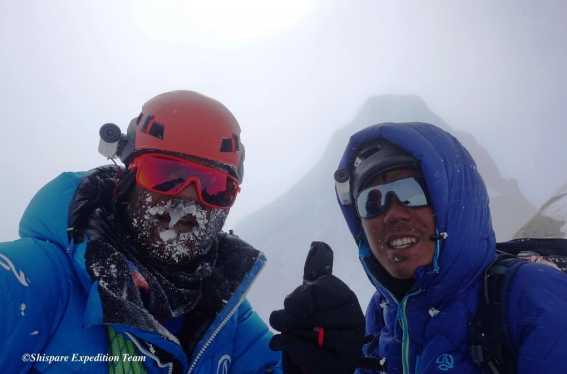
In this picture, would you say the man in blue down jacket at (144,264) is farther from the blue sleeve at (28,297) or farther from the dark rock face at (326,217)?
the dark rock face at (326,217)

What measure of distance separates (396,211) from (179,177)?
6.57 feet

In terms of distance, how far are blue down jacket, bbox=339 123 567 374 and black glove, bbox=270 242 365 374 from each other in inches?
29.5

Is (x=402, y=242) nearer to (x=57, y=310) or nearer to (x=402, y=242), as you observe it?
(x=402, y=242)

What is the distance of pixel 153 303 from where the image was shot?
7.36 ft

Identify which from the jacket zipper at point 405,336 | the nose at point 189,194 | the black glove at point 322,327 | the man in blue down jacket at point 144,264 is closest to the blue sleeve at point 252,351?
the man in blue down jacket at point 144,264

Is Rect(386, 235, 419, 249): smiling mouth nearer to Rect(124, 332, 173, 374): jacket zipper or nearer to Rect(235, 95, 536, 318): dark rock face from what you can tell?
Rect(124, 332, 173, 374): jacket zipper

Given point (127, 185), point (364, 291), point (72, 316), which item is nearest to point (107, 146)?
point (127, 185)

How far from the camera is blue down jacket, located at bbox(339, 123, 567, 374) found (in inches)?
75.1

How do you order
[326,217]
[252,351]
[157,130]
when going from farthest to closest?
[326,217] < [157,130] < [252,351]

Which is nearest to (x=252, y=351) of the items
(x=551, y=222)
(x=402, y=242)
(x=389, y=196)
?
(x=402, y=242)

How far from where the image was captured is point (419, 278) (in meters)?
2.62

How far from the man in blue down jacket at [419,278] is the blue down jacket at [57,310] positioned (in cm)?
68

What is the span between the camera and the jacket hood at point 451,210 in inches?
97.6

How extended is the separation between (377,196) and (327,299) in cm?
133
